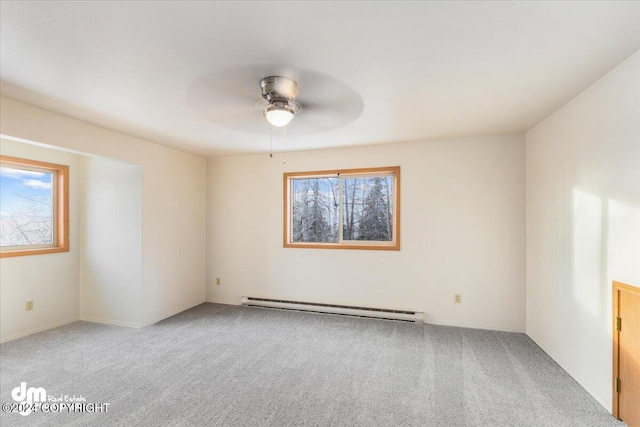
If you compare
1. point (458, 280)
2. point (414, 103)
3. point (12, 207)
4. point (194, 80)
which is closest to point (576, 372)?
point (458, 280)

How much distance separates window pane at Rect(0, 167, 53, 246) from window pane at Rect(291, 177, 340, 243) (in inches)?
126

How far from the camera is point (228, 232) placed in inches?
183

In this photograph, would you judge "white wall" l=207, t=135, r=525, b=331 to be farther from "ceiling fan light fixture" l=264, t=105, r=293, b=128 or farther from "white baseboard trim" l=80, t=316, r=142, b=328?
"ceiling fan light fixture" l=264, t=105, r=293, b=128

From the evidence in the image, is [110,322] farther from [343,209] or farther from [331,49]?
[331,49]

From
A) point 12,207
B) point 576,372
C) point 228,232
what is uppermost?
point 12,207

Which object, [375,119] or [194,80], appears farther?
[375,119]

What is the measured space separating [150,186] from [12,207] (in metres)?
1.49

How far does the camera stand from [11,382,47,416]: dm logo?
2051mm

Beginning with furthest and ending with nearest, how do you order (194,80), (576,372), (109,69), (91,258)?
(91,258), (576,372), (194,80), (109,69)

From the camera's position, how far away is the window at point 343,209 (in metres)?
3.98

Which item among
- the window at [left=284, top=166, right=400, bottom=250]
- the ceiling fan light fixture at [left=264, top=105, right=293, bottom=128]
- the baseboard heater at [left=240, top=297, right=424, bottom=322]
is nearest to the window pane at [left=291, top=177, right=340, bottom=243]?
the window at [left=284, top=166, right=400, bottom=250]

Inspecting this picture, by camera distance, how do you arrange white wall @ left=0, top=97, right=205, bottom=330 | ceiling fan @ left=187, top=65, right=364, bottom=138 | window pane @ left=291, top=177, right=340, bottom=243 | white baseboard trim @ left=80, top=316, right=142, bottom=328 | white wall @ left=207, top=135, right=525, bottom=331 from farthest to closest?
window pane @ left=291, top=177, right=340, bottom=243, white baseboard trim @ left=80, top=316, right=142, bottom=328, white wall @ left=207, top=135, right=525, bottom=331, white wall @ left=0, top=97, right=205, bottom=330, ceiling fan @ left=187, top=65, right=364, bottom=138

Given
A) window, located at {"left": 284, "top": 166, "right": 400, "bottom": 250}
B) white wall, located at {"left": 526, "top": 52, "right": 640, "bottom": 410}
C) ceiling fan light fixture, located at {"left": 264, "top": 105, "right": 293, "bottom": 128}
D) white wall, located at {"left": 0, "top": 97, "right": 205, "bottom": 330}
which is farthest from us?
window, located at {"left": 284, "top": 166, "right": 400, "bottom": 250}

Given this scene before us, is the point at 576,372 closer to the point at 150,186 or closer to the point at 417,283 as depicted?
the point at 417,283
